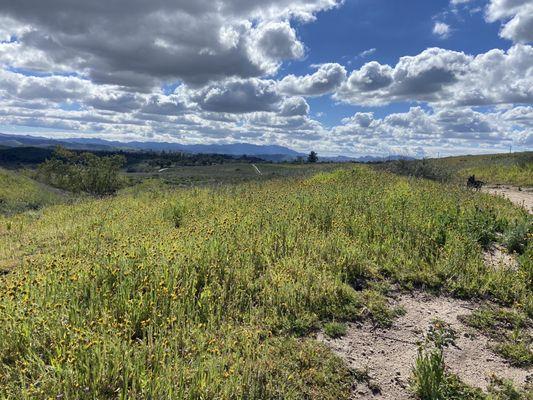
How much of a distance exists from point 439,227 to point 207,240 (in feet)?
18.0

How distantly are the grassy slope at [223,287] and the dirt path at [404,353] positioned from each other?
31 cm

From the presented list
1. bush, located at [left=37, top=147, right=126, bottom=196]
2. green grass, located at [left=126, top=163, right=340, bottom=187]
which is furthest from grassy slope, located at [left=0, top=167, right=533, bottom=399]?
bush, located at [left=37, top=147, right=126, bottom=196]

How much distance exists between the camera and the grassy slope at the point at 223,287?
13.1ft

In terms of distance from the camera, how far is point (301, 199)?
11.5 m

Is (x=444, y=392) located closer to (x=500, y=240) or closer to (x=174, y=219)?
(x=500, y=240)

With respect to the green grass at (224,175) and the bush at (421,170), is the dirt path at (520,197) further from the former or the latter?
the green grass at (224,175)

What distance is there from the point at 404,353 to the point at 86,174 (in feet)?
152

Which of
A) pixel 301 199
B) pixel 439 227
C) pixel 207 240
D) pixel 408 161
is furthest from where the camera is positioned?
pixel 408 161

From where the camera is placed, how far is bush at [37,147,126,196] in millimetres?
44562

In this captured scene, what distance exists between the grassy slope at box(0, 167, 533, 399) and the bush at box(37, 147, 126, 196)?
3565 cm

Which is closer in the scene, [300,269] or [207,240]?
[300,269]

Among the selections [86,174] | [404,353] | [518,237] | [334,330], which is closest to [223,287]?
[334,330]

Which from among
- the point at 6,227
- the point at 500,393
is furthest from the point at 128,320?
the point at 6,227

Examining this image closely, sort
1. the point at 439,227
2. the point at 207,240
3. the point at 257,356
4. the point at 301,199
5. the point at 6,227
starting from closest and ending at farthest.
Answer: the point at 257,356
the point at 207,240
the point at 439,227
the point at 301,199
the point at 6,227
